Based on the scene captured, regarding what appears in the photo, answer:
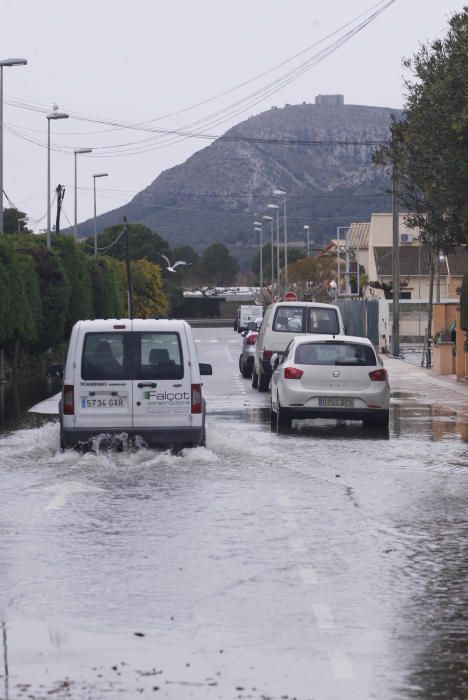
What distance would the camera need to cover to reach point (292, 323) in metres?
32.8

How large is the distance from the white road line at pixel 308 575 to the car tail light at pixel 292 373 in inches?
481

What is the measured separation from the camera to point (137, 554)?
36.0 feet

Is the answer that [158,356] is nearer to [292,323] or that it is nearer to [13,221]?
[292,323]

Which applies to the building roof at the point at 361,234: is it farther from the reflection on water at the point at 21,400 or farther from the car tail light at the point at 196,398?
the car tail light at the point at 196,398

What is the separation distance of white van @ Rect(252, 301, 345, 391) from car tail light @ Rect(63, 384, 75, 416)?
15133 millimetres

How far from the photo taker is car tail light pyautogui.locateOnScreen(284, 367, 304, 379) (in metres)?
22.6

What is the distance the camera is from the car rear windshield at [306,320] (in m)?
32.7

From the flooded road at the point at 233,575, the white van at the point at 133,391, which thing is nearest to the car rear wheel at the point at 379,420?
the flooded road at the point at 233,575

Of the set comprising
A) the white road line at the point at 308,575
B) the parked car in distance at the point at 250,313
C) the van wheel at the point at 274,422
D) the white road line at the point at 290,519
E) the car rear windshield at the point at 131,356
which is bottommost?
the parked car in distance at the point at 250,313

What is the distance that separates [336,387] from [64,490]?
8.35 metres

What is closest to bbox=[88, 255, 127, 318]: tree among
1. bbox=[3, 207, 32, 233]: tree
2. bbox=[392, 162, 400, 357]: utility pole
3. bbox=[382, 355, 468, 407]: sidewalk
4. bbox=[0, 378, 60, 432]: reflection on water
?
Answer: bbox=[392, 162, 400, 357]: utility pole

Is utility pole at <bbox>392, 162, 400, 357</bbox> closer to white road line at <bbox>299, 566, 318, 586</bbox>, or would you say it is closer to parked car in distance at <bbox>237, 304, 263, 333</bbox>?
white road line at <bbox>299, 566, 318, 586</bbox>

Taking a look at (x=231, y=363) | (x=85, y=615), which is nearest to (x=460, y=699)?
(x=85, y=615)

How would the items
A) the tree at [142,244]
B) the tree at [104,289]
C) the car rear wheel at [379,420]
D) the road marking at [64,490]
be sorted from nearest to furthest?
the road marking at [64,490] → the car rear wheel at [379,420] → the tree at [104,289] → the tree at [142,244]
